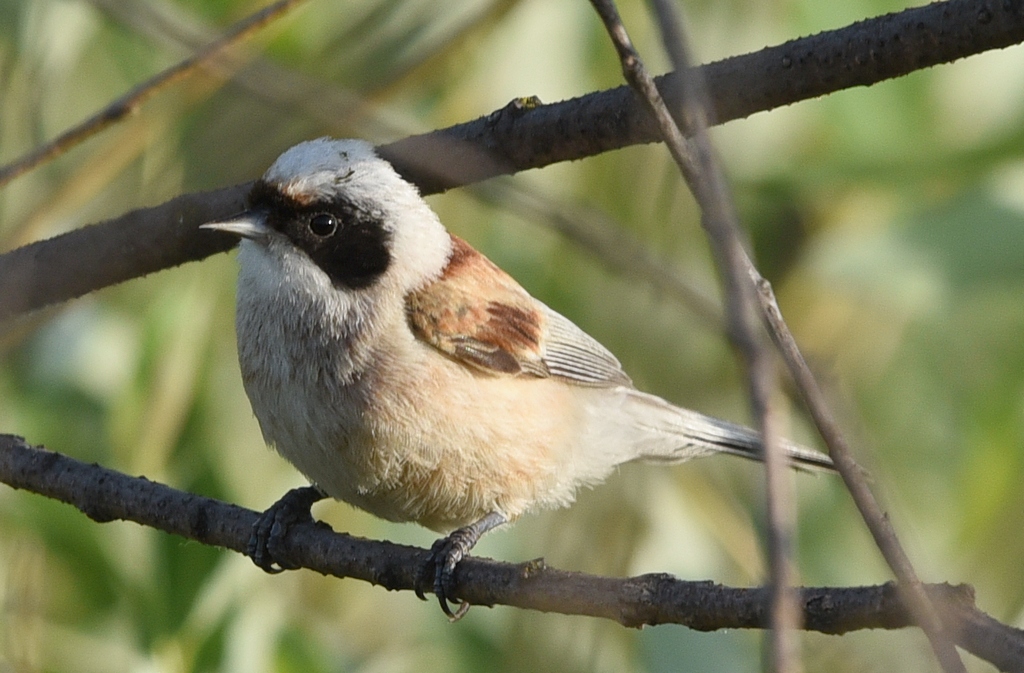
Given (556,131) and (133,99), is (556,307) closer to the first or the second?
(556,131)

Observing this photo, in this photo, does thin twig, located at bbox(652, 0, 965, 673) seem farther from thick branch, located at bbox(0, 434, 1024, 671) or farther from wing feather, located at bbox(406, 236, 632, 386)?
wing feather, located at bbox(406, 236, 632, 386)

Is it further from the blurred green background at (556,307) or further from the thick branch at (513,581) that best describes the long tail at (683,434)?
the thick branch at (513,581)

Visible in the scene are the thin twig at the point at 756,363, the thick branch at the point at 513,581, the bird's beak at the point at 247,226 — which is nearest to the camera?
the thin twig at the point at 756,363

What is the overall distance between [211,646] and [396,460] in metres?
0.78

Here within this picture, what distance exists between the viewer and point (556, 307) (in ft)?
15.5

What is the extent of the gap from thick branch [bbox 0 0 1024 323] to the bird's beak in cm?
7

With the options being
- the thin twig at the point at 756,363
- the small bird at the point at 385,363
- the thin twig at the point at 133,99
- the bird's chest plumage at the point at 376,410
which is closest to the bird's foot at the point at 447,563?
the small bird at the point at 385,363

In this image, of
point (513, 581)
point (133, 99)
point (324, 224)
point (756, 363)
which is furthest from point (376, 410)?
point (756, 363)

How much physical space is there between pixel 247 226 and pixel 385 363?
509mm

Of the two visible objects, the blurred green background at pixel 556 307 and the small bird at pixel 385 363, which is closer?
the small bird at pixel 385 363

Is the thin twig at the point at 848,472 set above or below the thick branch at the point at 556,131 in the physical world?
below

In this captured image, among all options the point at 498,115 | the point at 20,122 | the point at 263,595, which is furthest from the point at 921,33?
the point at 20,122

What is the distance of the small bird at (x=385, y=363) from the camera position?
3.37m

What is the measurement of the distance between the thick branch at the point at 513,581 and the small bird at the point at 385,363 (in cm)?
15
